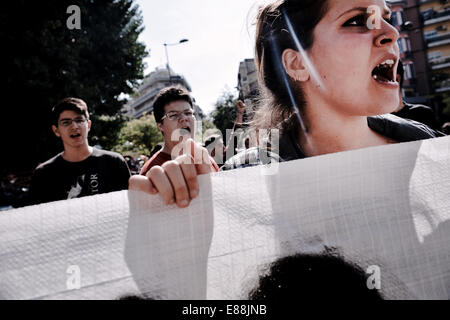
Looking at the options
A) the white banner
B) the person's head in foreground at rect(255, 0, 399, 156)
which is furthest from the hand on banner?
the person's head in foreground at rect(255, 0, 399, 156)

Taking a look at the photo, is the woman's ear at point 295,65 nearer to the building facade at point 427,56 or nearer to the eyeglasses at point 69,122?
the eyeglasses at point 69,122

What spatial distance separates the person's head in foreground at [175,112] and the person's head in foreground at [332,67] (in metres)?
1.21

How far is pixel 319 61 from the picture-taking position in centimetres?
113

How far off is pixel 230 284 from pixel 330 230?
278 mm

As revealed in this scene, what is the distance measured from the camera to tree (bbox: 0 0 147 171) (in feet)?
28.3

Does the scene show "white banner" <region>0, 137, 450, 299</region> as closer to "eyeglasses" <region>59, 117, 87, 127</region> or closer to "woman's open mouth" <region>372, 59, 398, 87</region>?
"woman's open mouth" <region>372, 59, 398, 87</region>

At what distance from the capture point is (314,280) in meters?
0.72

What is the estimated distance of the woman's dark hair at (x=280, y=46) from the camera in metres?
1.17

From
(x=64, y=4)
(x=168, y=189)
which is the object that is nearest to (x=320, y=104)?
(x=168, y=189)

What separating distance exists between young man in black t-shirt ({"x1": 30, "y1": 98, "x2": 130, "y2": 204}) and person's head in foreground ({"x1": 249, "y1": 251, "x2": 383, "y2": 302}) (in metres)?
1.85

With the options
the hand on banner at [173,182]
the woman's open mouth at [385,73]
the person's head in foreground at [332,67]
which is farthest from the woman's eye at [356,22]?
the hand on banner at [173,182]
